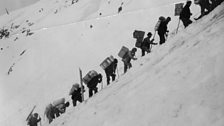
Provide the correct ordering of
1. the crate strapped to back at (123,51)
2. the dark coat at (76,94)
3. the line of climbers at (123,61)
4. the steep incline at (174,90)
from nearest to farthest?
the steep incline at (174,90)
the line of climbers at (123,61)
the crate strapped to back at (123,51)
the dark coat at (76,94)

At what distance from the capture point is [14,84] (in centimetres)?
3400

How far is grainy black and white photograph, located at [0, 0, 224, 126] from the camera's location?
961 centimetres

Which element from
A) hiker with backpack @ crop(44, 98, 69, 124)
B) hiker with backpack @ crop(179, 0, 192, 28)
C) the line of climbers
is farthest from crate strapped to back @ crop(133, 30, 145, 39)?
hiker with backpack @ crop(44, 98, 69, 124)

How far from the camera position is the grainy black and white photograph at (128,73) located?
9609 mm

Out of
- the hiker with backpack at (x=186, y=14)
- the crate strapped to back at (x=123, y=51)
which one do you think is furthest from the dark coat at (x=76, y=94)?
the hiker with backpack at (x=186, y=14)

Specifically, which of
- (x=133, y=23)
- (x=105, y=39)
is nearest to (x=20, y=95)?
(x=105, y=39)

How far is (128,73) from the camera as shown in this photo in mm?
14766

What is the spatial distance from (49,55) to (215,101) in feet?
88.5

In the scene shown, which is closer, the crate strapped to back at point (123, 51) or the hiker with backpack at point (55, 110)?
the crate strapped to back at point (123, 51)

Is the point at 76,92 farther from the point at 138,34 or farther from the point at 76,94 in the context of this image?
the point at 138,34

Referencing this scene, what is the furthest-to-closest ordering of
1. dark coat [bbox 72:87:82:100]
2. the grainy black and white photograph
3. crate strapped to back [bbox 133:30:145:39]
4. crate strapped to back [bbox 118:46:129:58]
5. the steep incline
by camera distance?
1. crate strapped to back [bbox 133:30:145:39]
2. dark coat [bbox 72:87:82:100]
3. crate strapped to back [bbox 118:46:129:58]
4. the grainy black and white photograph
5. the steep incline

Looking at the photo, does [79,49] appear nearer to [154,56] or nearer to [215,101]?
[154,56]

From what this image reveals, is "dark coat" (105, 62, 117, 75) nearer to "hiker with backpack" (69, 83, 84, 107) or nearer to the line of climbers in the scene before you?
the line of climbers

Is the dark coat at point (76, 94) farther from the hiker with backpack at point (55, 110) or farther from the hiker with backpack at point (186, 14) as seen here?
the hiker with backpack at point (186, 14)
